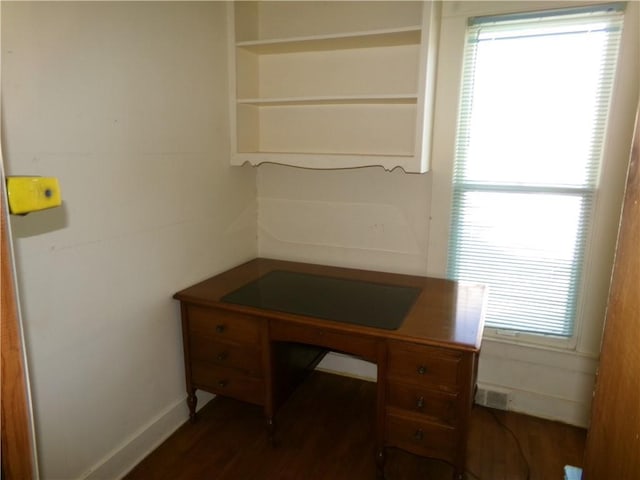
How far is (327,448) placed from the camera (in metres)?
2.05

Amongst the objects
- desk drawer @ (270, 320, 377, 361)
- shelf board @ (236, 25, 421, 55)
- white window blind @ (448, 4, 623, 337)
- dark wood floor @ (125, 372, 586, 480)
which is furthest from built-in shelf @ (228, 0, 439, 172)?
dark wood floor @ (125, 372, 586, 480)

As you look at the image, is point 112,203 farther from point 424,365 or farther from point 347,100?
point 424,365

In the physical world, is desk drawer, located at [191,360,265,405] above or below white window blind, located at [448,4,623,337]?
below

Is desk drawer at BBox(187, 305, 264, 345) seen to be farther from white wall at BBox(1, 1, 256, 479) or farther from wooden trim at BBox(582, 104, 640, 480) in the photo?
wooden trim at BBox(582, 104, 640, 480)

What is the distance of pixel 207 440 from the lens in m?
2.09

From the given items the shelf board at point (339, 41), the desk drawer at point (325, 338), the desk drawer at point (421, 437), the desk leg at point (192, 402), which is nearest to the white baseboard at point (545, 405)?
the desk drawer at point (421, 437)

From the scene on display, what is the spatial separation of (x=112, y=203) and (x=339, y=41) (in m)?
1.29

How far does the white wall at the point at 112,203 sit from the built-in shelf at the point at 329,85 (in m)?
0.19

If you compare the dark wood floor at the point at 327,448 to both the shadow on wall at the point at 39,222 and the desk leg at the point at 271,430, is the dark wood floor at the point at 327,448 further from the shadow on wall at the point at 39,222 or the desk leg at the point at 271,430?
the shadow on wall at the point at 39,222

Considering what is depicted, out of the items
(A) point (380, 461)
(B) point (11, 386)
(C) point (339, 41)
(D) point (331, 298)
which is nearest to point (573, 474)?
(A) point (380, 461)

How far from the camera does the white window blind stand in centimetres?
193

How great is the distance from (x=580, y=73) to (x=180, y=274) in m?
2.05

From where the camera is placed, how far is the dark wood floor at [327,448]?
1.90m

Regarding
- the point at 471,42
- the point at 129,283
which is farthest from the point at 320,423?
the point at 471,42
